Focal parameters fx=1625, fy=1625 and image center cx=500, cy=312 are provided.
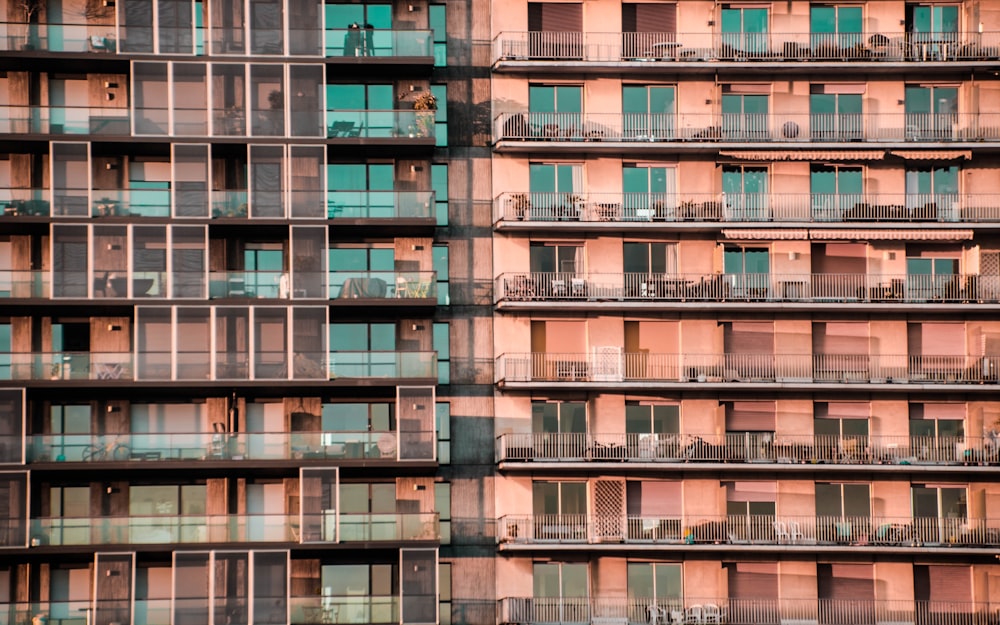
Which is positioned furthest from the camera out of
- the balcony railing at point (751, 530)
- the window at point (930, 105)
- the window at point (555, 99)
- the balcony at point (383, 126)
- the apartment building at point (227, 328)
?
the window at point (930, 105)

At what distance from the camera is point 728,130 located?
50719 millimetres

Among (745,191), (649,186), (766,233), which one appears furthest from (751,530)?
(649,186)

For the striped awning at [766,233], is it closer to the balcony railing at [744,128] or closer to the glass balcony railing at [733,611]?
the balcony railing at [744,128]

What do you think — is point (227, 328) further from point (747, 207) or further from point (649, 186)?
point (747, 207)

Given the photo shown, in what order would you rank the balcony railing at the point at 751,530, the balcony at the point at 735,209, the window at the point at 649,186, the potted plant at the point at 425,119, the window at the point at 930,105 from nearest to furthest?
the balcony railing at the point at 751,530 < the potted plant at the point at 425,119 < the balcony at the point at 735,209 < the window at the point at 649,186 < the window at the point at 930,105

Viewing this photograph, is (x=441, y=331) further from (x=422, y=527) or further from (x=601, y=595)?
(x=601, y=595)

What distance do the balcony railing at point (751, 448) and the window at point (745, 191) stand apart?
22.3ft

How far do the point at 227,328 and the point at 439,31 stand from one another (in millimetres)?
11639

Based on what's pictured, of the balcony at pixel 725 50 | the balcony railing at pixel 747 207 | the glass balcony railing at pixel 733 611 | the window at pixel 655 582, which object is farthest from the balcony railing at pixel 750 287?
the glass balcony railing at pixel 733 611

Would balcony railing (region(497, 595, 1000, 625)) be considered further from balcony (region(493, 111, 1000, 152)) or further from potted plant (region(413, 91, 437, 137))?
potted plant (region(413, 91, 437, 137))

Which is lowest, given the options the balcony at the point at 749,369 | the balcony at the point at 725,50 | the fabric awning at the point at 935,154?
the balcony at the point at 749,369

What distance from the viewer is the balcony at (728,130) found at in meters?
50.2

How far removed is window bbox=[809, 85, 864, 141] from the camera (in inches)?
2012

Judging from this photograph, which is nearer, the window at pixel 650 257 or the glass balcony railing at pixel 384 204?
the glass balcony railing at pixel 384 204
